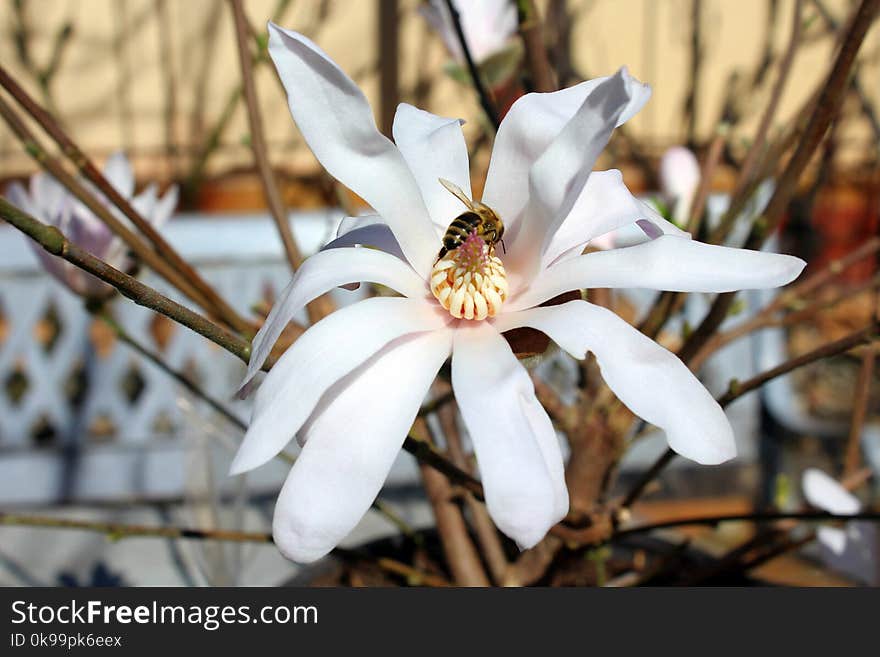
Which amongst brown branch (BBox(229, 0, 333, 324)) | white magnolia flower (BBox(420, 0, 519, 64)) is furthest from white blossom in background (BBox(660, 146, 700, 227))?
brown branch (BBox(229, 0, 333, 324))

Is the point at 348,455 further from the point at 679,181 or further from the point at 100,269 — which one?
the point at 679,181

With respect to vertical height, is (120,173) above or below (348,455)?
above

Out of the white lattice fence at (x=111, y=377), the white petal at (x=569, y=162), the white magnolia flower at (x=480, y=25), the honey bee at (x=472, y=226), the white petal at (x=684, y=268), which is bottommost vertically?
the white petal at (x=684, y=268)

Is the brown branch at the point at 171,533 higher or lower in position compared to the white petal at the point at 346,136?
higher

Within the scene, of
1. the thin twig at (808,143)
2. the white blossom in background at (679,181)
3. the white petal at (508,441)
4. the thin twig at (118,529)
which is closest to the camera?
the white petal at (508,441)

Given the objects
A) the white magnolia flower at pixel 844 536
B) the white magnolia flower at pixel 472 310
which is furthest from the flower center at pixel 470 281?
the white magnolia flower at pixel 844 536

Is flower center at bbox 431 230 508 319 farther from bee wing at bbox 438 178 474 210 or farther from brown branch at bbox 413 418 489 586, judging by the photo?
brown branch at bbox 413 418 489 586

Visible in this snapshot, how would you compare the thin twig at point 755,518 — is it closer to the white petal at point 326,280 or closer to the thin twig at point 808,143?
the thin twig at point 808,143

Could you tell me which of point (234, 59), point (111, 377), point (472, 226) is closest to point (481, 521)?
point (472, 226)
